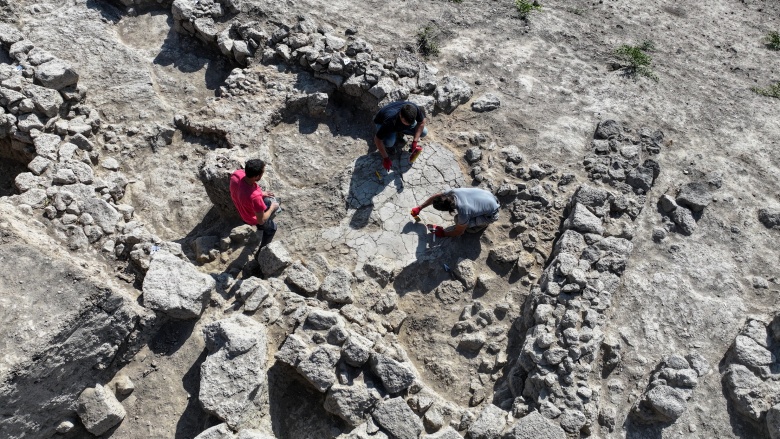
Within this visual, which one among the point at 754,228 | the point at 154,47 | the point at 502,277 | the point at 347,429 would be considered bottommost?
the point at 347,429

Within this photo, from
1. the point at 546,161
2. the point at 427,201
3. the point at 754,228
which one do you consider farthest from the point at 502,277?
the point at 754,228

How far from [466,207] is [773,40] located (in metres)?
6.43

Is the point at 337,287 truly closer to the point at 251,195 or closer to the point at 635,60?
the point at 251,195

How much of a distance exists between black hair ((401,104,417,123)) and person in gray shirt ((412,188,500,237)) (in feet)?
2.96

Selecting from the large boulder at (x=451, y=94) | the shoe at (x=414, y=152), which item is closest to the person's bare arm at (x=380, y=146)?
the shoe at (x=414, y=152)

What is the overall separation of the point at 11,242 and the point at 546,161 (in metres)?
5.72

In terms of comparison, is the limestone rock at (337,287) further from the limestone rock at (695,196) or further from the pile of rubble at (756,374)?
the limestone rock at (695,196)

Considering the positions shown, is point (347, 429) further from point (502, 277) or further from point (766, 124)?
point (766, 124)

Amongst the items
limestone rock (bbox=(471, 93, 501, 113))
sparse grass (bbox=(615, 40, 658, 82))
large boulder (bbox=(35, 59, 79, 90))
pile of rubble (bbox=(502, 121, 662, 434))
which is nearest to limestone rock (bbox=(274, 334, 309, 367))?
pile of rubble (bbox=(502, 121, 662, 434))

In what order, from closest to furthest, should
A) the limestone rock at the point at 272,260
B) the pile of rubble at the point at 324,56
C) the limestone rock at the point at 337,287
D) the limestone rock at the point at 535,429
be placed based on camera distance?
the limestone rock at the point at 535,429 → the limestone rock at the point at 337,287 → the limestone rock at the point at 272,260 → the pile of rubble at the point at 324,56

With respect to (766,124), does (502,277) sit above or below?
below

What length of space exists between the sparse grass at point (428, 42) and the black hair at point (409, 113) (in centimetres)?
209

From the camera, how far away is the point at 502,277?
20.8 ft

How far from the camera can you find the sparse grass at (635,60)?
8.07 meters
